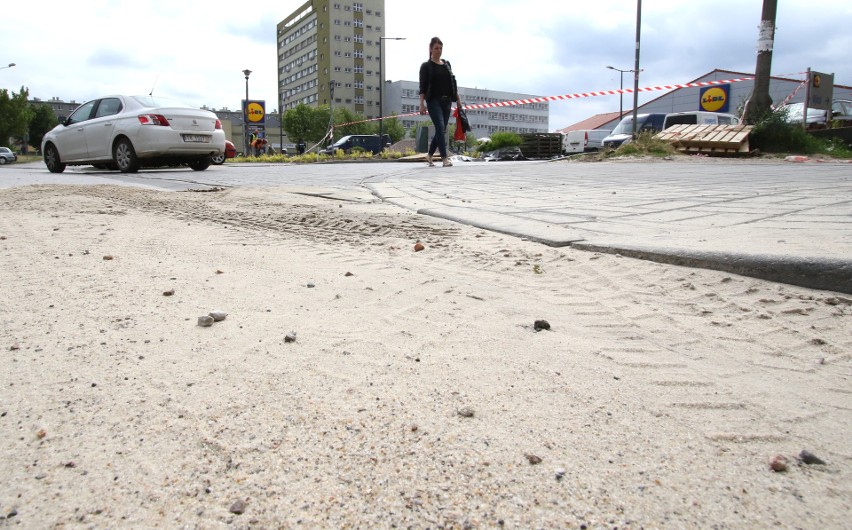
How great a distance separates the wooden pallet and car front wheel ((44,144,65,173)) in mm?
12748

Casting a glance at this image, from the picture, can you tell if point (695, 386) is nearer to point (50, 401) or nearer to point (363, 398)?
point (363, 398)

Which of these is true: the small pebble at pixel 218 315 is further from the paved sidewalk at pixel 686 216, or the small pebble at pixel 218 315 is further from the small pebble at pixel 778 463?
the paved sidewalk at pixel 686 216

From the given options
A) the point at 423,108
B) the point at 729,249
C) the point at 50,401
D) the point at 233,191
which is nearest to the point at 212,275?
the point at 50,401

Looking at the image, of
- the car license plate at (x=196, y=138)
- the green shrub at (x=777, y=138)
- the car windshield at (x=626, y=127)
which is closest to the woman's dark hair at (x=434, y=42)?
the car license plate at (x=196, y=138)

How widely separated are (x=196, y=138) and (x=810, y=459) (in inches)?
455

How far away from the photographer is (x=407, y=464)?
129cm

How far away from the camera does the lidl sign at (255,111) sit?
32.1m

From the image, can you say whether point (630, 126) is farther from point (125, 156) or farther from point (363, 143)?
point (125, 156)

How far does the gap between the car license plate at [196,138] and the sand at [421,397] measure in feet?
28.9

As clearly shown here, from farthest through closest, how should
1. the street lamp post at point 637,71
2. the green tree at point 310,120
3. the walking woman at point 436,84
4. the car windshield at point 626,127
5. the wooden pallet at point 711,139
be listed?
the green tree at point 310,120 → the car windshield at point 626,127 → the street lamp post at point 637,71 → the wooden pallet at point 711,139 → the walking woman at point 436,84

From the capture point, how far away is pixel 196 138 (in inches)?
442

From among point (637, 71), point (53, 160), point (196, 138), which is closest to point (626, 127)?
point (637, 71)

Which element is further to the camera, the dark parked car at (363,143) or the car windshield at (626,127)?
the dark parked car at (363,143)

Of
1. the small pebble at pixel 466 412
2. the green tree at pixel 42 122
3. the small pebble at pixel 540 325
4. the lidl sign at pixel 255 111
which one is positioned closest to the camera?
the small pebble at pixel 466 412
